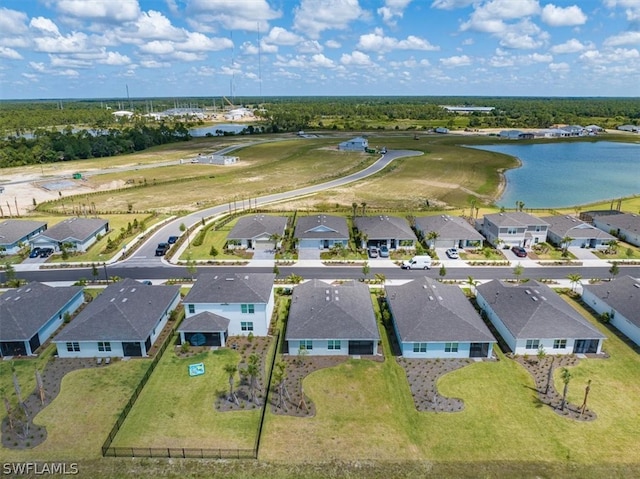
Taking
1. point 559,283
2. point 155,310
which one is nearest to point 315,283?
point 155,310

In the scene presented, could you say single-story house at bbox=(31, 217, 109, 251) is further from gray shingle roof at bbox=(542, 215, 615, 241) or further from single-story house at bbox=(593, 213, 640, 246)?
single-story house at bbox=(593, 213, 640, 246)

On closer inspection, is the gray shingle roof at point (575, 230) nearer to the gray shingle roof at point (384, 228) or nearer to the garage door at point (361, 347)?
the gray shingle roof at point (384, 228)

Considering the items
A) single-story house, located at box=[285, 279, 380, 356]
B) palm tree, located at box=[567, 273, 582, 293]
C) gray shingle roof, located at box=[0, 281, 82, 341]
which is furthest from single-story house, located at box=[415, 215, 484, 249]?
gray shingle roof, located at box=[0, 281, 82, 341]

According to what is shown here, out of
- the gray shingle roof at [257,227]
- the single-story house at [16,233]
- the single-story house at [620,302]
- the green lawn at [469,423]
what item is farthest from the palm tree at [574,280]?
the single-story house at [16,233]

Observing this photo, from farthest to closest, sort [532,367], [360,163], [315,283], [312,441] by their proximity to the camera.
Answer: [360,163] < [315,283] < [532,367] < [312,441]

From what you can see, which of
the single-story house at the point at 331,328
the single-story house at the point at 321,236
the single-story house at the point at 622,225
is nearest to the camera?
the single-story house at the point at 331,328

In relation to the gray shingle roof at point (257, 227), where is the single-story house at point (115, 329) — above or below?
below

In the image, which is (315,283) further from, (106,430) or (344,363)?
(106,430)
